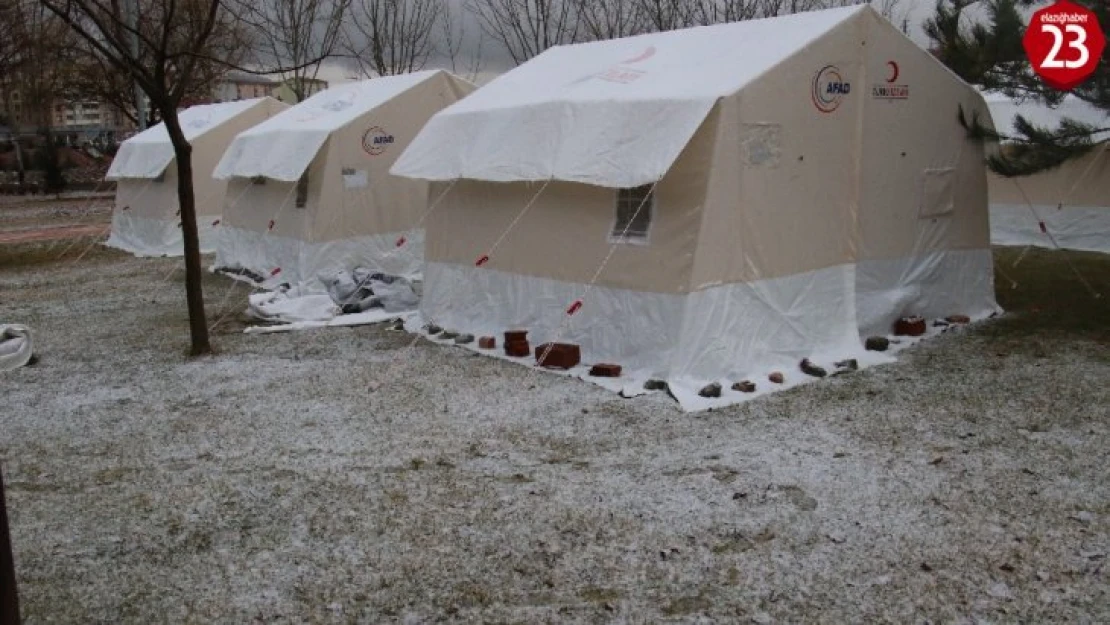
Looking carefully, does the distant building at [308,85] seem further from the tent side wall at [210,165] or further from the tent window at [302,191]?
the tent window at [302,191]

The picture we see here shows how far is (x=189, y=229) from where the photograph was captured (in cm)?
798

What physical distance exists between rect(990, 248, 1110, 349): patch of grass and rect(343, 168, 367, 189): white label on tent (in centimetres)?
723

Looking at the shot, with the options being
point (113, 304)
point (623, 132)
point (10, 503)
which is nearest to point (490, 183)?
point (623, 132)

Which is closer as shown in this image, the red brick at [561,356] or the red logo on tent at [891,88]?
the red brick at [561,356]

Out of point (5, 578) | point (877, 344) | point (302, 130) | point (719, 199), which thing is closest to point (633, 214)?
point (719, 199)

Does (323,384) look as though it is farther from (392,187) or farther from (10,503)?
(392,187)

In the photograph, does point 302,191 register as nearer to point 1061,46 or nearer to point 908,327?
point 908,327

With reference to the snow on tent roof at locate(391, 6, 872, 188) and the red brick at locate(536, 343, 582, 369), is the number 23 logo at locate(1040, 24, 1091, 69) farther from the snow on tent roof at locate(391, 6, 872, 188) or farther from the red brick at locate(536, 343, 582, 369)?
the red brick at locate(536, 343, 582, 369)

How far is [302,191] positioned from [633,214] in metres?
6.14

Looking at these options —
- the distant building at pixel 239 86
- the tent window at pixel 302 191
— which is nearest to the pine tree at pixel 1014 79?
the tent window at pixel 302 191

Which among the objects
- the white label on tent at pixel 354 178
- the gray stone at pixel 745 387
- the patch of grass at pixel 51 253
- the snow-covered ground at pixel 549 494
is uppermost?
the white label on tent at pixel 354 178

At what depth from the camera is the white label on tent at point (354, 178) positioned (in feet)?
37.8

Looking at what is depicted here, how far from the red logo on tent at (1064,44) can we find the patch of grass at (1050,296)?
209 centimetres

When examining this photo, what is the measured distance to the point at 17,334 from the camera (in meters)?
8.16
